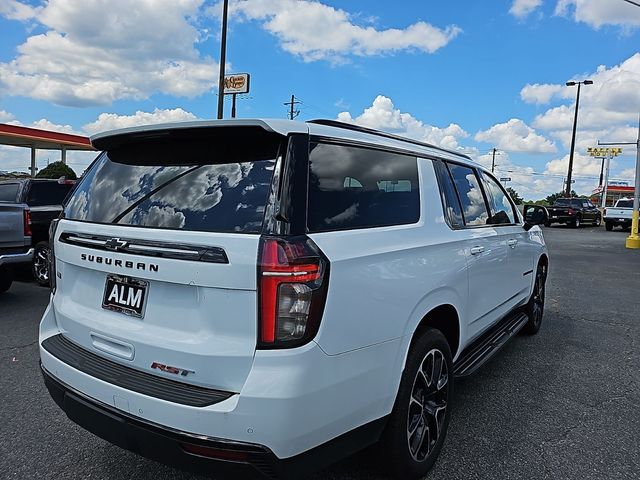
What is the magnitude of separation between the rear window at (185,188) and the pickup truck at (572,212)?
2881cm

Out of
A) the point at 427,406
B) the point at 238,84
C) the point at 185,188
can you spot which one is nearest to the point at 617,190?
the point at 238,84

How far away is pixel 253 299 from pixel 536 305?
4.55m

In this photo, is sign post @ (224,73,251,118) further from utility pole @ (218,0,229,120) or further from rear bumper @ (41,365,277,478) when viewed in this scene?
rear bumper @ (41,365,277,478)

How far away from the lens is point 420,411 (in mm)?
2775

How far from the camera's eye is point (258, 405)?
1909 mm

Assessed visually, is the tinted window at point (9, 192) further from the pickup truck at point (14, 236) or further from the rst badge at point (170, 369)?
the rst badge at point (170, 369)

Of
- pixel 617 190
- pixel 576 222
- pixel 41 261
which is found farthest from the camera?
pixel 617 190

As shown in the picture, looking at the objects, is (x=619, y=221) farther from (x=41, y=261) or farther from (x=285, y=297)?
(x=285, y=297)

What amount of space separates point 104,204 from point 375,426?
178 centimetres

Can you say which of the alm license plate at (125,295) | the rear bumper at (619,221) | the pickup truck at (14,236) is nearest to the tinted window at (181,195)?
the alm license plate at (125,295)

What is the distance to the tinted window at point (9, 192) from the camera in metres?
8.85

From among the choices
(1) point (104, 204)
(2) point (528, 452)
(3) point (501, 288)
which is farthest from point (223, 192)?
(3) point (501, 288)

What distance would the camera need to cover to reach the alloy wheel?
2.71 metres

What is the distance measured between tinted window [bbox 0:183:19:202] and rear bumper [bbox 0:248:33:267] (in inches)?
88.8
